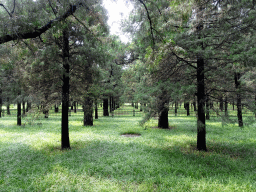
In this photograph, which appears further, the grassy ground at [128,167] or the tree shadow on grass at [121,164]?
the tree shadow on grass at [121,164]

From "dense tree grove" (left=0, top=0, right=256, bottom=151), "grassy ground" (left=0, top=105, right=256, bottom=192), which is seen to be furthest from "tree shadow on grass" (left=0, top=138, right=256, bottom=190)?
"dense tree grove" (left=0, top=0, right=256, bottom=151)

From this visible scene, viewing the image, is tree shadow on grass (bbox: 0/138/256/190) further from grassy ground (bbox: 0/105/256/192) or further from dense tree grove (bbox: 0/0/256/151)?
dense tree grove (bbox: 0/0/256/151)

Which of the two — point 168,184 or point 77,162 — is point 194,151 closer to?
point 168,184

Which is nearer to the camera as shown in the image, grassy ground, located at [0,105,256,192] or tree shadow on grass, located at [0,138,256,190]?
grassy ground, located at [0,105,256,192]

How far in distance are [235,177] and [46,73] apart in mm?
7267

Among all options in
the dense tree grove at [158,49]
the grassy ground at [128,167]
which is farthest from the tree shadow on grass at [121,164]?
the dense tree grove at [158,49]

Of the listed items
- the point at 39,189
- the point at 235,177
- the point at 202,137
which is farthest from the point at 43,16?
the point at 202,137

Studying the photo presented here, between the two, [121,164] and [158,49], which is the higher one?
[158,49]

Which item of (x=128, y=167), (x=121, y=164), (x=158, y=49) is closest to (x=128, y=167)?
(x=128, y=167)

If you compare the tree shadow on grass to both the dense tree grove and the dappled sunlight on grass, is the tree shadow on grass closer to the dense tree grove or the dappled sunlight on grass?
the dappled sunlight on grass

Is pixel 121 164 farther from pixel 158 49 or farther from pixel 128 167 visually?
pixel 158 49

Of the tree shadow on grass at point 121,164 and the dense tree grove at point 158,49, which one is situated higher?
the dense tree grove at point 158,49

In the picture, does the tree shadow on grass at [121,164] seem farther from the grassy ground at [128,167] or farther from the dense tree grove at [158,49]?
the dense tree grove at [158,49]

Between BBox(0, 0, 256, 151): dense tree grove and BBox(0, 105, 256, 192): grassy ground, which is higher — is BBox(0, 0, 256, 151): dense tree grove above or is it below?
above
